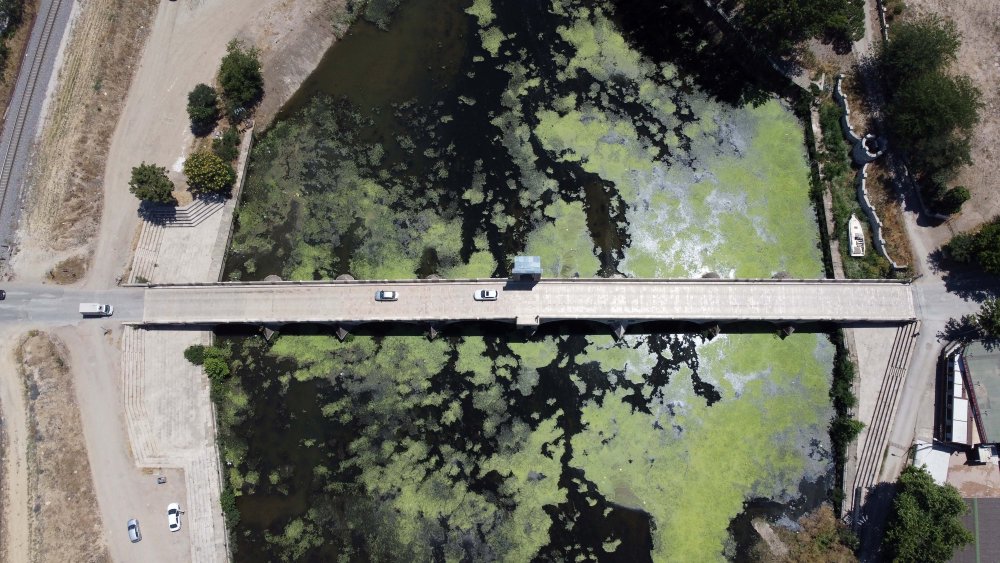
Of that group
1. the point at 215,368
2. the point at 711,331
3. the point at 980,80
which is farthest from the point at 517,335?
the point at 980,80

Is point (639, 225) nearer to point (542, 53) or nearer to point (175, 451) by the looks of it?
point (542, 53)

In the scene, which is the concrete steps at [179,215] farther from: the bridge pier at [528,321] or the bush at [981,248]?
the bush at [981,248]

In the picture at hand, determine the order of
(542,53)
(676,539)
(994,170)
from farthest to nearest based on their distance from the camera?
1. (542,53)
2. (994,170)
3. (676,539)

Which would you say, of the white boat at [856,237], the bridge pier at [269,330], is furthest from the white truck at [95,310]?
the white boat at [856,237]

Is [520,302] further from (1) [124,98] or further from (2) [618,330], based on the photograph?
(1) [124,98]

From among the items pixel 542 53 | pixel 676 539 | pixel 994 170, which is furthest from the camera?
pixel 542 53

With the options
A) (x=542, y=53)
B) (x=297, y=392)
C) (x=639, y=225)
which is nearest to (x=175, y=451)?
(x=297, y=392)

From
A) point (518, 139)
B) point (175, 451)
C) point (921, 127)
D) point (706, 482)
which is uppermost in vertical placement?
point (518, 139)
